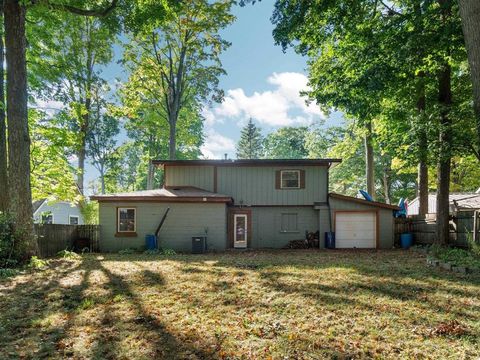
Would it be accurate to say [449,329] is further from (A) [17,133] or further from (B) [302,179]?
(B) [302,179]

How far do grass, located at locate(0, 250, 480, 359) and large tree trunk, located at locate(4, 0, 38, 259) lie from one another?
1941 mm

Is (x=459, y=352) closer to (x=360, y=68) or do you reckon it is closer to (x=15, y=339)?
(x=15, y=339)

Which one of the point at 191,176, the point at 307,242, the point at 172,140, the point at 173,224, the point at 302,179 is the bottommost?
the point at 307,242

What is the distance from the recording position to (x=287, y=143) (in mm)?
52906

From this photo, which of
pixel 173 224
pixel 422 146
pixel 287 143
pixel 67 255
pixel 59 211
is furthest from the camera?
pixel 287 143

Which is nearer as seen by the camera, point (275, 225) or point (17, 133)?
point (17, 133)

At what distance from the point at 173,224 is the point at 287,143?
39938mm

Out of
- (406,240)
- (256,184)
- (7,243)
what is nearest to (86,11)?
(7,243)

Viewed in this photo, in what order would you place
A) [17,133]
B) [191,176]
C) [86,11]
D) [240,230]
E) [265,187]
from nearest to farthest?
1. [17,133]
2. [86,11]
3. [240,230]
4. [265,187]
5. [191,176]

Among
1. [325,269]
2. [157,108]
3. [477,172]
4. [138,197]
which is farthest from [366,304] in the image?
[477,172]

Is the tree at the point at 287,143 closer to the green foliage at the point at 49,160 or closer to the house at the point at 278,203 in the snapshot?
the house at the point at 278,203

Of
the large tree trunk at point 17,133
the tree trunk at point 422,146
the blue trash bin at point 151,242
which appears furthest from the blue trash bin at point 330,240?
the large tree trunk at point 17,133

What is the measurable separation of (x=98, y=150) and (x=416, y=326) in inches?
1444

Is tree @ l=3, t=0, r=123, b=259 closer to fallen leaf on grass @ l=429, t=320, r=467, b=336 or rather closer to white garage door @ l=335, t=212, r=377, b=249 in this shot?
fallen leaf on grass @ l=429, t=320, r=467, b=336
